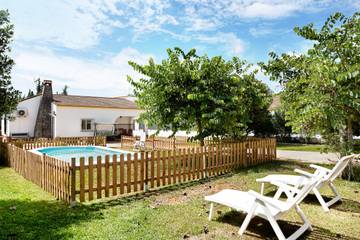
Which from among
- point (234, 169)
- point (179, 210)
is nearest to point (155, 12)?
point (234, 169)

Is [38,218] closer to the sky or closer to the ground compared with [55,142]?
closer to the ground

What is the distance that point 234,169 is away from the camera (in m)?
11.8

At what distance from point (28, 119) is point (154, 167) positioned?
26383mm

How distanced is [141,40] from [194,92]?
583 cm

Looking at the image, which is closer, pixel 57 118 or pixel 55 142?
pixel 55 142

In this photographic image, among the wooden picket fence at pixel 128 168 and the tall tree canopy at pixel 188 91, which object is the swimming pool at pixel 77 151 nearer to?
the wooden picket fence at pixel 128 168

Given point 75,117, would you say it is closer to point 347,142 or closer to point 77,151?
point 77,151

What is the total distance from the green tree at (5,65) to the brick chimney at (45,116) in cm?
2448

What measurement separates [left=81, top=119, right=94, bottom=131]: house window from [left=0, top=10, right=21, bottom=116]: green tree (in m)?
24.4

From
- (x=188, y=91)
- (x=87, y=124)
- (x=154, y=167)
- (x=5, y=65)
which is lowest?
(x=154, y=167)

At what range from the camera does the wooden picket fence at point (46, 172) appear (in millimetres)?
7125

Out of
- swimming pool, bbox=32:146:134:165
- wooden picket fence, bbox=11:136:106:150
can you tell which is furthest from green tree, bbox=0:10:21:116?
swimming pool, bbox=32:146:134:165

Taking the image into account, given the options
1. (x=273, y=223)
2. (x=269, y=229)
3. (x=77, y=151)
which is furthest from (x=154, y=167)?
(x=77, y=151)

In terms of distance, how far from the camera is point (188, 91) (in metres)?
12.6
